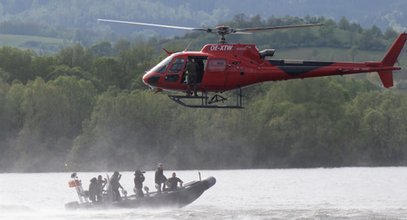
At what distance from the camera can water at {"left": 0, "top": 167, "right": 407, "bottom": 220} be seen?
1656 inches

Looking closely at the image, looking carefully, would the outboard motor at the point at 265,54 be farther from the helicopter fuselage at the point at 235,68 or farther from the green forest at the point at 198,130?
the green forest at the point at 198,130

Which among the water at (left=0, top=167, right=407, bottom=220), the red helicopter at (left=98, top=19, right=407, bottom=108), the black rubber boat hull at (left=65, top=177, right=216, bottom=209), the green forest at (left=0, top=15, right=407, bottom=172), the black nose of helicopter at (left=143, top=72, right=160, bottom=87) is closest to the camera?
the red helicopter at (left=98, top=19, right=407, bottom=108)

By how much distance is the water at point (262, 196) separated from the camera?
4206 centimetres

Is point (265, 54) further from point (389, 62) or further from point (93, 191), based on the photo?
point (93, 191)

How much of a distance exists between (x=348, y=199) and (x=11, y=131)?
1876 inches

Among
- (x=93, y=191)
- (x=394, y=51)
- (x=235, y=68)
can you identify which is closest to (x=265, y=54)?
(x=235, y=68)

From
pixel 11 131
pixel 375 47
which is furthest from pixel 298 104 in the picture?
pixel 375 47

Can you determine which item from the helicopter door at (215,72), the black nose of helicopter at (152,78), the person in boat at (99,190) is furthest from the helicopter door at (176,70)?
the person in boat at (99,190)

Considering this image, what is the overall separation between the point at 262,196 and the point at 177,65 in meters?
17.2

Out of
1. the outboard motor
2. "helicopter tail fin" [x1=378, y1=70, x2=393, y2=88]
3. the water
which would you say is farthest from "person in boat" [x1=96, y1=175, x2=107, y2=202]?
"helicopter tail fin" [x1=378, y1=70, x2=393, y2=88]

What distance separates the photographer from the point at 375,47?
192625 mm

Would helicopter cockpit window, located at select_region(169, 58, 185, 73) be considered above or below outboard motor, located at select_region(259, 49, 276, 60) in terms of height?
below

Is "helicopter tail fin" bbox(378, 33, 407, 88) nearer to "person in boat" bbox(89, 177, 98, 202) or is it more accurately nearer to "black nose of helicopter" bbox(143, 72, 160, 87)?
"black nose of helicopter" bbox(143, 72, 160, 87)

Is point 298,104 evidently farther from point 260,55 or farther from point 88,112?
point 260,55
